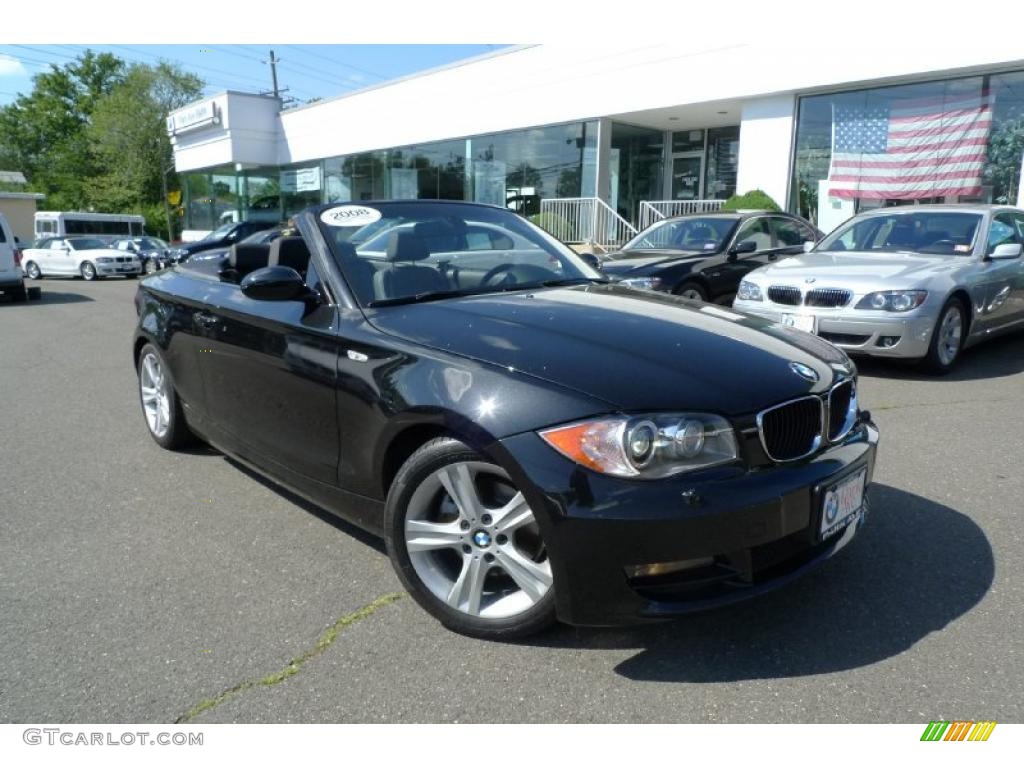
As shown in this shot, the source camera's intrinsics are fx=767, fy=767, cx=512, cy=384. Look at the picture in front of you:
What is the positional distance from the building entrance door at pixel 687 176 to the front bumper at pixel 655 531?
17531 mm

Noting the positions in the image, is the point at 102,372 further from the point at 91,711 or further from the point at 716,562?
the point at 716,562

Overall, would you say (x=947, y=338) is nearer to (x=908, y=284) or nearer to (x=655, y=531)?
(x=908, y=284)

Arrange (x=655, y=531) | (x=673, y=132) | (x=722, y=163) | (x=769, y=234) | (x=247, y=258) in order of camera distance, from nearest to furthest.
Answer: (x=655, y=531)
(x=247, y=258)
(x=769, y=234)
(x=722, y=163)
(x=673, y=132)

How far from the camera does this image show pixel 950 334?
6832 mm

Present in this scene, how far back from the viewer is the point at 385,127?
24.8 m

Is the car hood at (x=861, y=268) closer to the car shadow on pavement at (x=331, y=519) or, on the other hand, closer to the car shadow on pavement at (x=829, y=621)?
the car shadow on pavement at (x=829, y=621)

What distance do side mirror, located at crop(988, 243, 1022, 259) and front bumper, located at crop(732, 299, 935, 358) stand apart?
1.34 m

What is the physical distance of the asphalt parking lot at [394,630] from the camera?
90.4 inches

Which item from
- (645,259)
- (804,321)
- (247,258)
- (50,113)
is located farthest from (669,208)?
(50,113)

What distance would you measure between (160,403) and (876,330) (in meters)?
5.55

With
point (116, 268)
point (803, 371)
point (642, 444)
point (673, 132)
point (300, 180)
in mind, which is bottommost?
point (116, 268)

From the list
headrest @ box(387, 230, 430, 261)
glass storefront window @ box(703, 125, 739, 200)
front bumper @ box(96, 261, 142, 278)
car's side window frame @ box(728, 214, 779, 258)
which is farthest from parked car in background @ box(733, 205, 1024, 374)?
front bumper @ box(96, 261, 142, 278)
